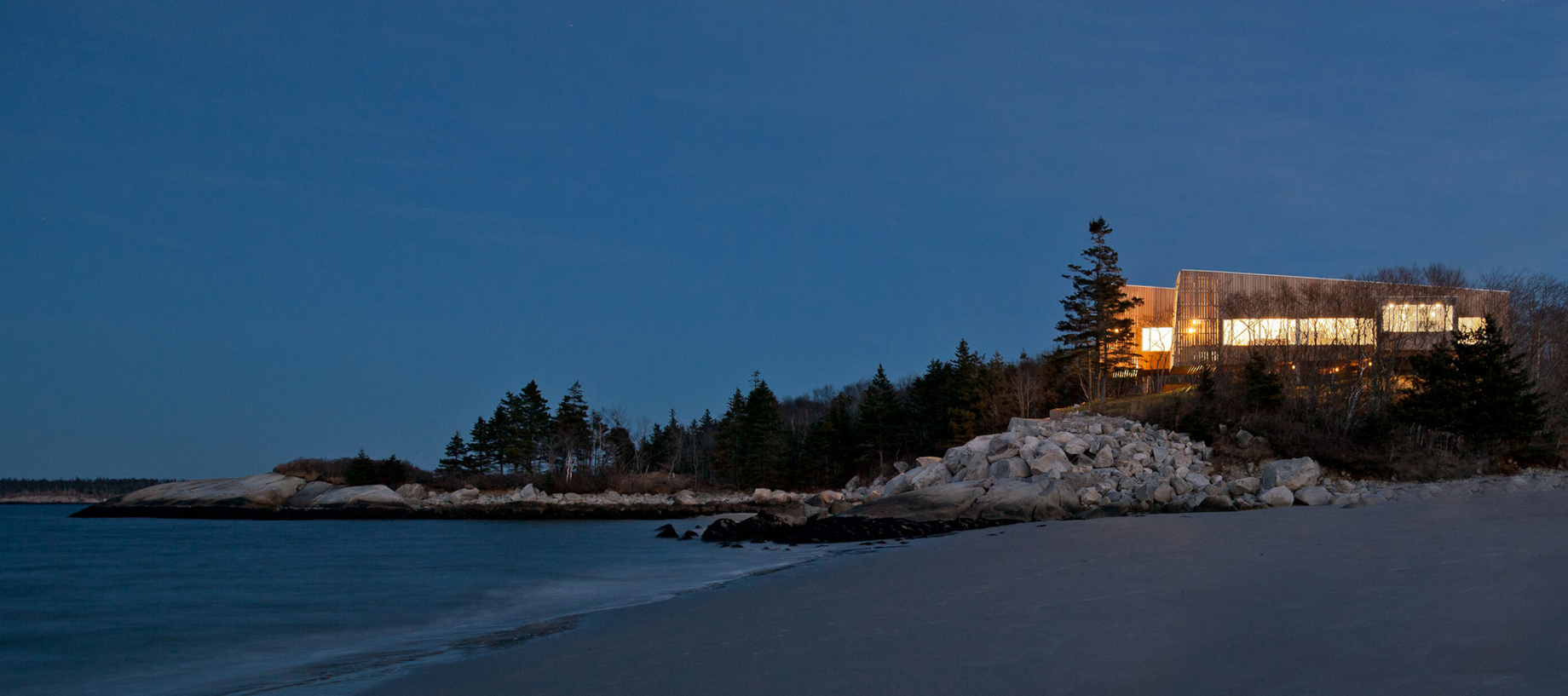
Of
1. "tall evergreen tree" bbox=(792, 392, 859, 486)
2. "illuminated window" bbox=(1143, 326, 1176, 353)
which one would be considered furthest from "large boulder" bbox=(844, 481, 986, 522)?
"tall evergreen tree" bbox=(792, 392, 859, 486)

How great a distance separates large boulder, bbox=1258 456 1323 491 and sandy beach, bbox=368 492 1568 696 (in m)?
10.7

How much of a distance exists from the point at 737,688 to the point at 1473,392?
29.7 metres

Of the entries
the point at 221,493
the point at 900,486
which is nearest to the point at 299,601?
the point at 900,486

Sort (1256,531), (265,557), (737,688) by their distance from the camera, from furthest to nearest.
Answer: (265,557), (1256,531), (737,688)

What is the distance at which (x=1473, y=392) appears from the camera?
25.1 metres

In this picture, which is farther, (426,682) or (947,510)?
→ (947,510)

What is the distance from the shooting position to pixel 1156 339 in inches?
1767

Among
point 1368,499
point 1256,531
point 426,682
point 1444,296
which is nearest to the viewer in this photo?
point 426,682

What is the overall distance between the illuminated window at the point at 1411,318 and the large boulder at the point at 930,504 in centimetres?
2094

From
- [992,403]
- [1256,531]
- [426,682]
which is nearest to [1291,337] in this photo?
[992,403]

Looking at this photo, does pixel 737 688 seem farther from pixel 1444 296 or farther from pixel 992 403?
pixel 992 403

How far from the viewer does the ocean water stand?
7.70m

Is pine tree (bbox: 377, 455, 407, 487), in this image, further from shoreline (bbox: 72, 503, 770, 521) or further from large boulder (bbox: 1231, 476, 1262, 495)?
large boulder (bbox: 1231, 476, 1262, 495)

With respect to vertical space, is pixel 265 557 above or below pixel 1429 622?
below
